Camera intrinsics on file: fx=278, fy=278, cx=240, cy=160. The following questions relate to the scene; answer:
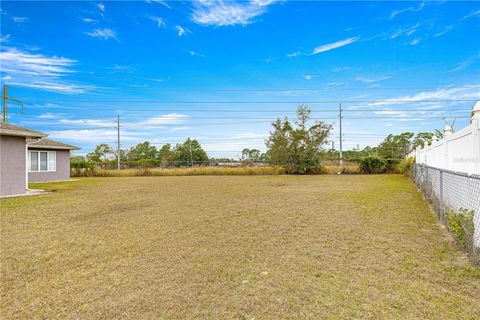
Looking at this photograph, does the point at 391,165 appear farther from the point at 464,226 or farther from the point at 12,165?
the point at 12,165

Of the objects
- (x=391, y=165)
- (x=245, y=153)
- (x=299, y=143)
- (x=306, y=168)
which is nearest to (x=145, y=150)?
(x=245, y=153)

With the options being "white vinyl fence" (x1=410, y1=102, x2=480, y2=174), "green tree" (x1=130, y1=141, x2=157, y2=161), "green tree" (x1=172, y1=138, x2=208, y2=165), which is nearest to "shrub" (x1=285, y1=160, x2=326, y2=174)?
"green tree" (x1=172, y1=138, x2=208, y2=165)

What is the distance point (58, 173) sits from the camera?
19.1m

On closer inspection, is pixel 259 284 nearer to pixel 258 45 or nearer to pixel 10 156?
pixel 10 156

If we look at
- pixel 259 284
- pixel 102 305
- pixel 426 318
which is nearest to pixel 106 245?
pixel 102 305

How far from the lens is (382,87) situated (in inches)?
1315

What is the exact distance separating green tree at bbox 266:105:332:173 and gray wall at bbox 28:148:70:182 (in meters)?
15.7

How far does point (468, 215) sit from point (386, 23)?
1660 centimetres

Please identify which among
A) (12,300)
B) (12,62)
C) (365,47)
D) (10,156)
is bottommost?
(12,300)

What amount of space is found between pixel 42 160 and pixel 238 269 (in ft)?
64.1

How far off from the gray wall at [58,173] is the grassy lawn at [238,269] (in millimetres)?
13741

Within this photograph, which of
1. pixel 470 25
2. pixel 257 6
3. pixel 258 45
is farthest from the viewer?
pixel 258 45

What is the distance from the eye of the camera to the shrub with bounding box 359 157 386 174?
22.6m

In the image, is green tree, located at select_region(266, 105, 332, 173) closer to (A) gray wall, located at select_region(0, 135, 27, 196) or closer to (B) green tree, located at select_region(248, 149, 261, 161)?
(B) green tree, located at select_region(248, 149, 261, 161)
